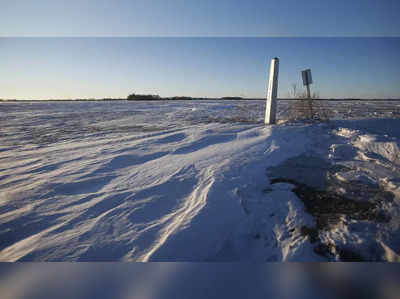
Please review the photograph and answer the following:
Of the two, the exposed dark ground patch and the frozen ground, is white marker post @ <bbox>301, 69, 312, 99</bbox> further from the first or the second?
the exposed dark ground patch

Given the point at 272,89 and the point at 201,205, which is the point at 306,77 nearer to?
the point at 272,89

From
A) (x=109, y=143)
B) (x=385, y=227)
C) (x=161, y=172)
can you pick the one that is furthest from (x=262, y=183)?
(x=109, y=143)

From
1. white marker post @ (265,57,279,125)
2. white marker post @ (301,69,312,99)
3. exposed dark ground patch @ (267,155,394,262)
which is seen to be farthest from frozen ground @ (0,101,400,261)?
white marker post @ (301,69,312,99)

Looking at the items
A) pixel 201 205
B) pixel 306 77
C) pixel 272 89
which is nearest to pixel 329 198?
pixel 201 205

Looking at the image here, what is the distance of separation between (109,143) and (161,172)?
194cm

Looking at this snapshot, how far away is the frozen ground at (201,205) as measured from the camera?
1.01m

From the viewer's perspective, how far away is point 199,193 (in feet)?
5.26

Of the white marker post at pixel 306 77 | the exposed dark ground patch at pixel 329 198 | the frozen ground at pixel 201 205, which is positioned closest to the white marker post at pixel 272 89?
the white marker post at pixel 306 77

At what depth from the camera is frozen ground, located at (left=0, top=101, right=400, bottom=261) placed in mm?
1013

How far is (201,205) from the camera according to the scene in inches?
55.1

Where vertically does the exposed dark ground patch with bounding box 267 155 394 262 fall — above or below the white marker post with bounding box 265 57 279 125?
below

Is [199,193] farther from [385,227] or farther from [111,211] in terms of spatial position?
[385,227]

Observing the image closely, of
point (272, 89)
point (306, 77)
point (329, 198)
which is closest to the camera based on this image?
point (329, 198)

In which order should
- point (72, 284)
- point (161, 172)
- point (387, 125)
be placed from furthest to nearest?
point (387, 125) → point (161, 172) → point (72, 284)
